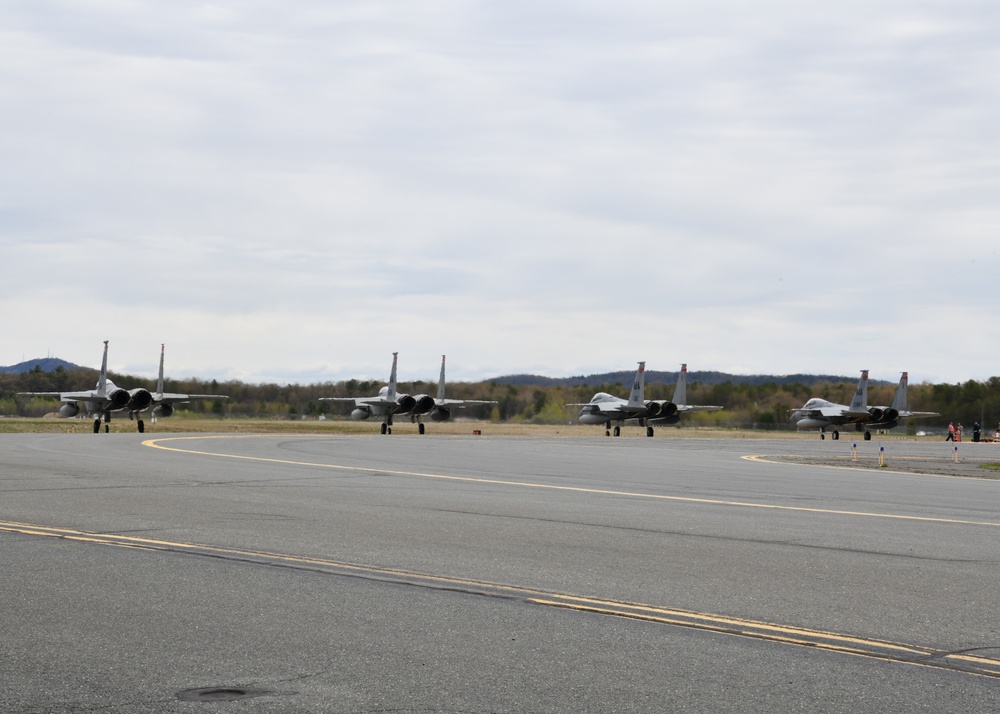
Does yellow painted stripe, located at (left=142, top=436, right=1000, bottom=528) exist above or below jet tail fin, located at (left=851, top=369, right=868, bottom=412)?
below

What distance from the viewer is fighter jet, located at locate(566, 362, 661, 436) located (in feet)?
238

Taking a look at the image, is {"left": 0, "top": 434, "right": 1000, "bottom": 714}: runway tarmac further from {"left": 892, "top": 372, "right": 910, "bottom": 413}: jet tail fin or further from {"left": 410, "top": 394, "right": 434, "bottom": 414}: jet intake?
{"left": 892, "top": 372, "right": 910, "bottom": 413}: jet tail fin

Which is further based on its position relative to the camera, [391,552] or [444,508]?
[444,508]

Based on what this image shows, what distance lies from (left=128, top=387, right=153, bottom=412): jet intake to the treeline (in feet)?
117

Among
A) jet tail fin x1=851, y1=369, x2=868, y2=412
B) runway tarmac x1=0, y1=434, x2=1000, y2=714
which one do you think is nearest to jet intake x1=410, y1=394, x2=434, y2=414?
jet tail fin x1=851, y1=369, x2=868, y2=412

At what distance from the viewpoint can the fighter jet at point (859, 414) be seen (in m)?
79.3

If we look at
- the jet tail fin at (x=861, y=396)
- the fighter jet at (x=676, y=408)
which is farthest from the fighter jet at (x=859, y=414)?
the fighter jet at (x=676, y=408)

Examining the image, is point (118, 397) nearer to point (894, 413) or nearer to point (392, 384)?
point (392, 384)

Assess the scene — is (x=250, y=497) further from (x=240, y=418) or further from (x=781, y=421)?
(x=781, y=421)

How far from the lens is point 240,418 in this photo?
10731cm

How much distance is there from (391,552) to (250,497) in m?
6.73

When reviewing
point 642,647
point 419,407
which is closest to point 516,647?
point 642,647

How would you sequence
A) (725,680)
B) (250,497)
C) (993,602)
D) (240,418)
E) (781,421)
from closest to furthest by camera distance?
1. (725,680)
2. (993,602)
3. (250,497)
4. (240,418)
5. (781,421)

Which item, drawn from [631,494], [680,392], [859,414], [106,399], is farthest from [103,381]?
[859,414]
